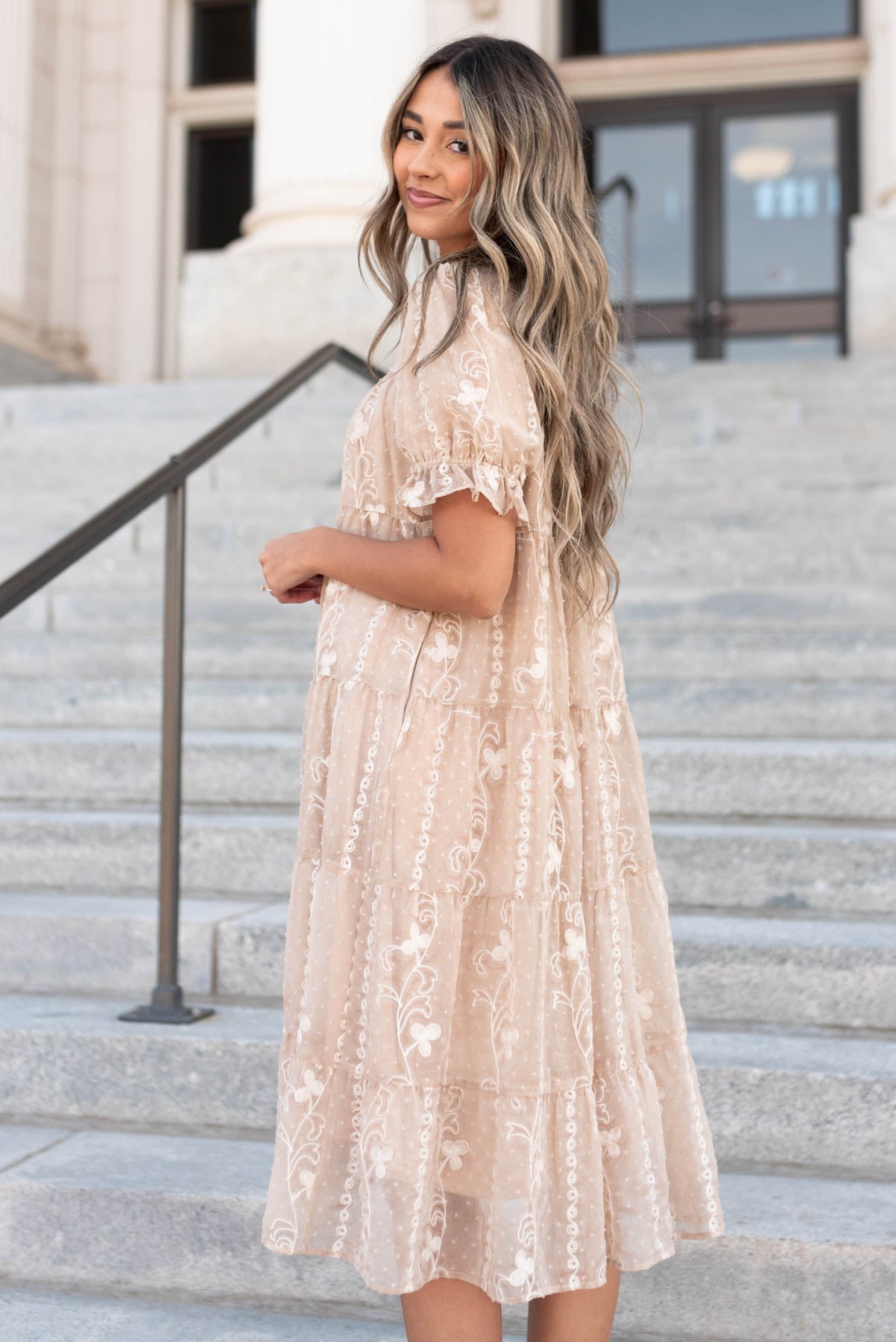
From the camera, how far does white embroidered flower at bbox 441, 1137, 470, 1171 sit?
1.61m

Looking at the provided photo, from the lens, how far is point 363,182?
8469 mm

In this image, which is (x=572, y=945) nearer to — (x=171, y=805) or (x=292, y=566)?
(x=292, y=566)

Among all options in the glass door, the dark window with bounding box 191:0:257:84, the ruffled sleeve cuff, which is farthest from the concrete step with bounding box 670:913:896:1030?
the dark window with bounding box 191:0:257:84

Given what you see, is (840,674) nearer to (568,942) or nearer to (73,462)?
(568,942)

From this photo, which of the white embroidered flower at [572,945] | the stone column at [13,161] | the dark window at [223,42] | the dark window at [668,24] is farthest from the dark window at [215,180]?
the white embroidered flower at [572,945]

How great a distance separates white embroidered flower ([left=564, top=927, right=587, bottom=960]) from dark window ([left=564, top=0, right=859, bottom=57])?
12.3 m

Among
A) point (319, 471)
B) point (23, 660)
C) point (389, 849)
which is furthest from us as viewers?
point (319, 471)

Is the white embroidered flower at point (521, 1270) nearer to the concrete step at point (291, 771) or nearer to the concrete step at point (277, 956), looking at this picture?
the concrete step at point (277, 956)

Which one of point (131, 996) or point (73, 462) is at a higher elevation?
point (73, 462)

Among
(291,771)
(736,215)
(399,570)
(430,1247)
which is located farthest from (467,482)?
(736,215)

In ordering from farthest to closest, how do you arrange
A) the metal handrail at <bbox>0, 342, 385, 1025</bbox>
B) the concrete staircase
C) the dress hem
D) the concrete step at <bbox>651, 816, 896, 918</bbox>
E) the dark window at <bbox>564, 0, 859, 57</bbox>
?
the dark window at <bbox>564, 0, 859, 57</bbox>
the concrete step at <bbox>651, 816, 896, 918</bbox>
the metal handrail at <bbox>0, 342, 385, 1025</bbox>
the concrete staircase
the dress hem

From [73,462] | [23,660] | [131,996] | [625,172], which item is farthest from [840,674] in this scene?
[625,172]

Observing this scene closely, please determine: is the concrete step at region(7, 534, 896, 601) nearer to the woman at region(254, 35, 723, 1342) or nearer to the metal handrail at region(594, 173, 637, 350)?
the woman at region(254, 35, 723, 1342)

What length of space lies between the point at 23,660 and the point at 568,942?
348cm
